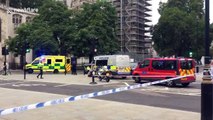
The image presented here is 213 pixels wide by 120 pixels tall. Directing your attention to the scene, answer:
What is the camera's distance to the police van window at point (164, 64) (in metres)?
23.1

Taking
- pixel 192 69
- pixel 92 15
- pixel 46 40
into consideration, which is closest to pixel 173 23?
pixel 92 15

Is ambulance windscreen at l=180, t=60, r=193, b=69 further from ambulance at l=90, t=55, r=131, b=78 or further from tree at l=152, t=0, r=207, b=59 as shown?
tree at l=152, t=0, r=207, b=59

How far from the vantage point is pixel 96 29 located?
53.7m

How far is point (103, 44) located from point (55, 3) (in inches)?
408

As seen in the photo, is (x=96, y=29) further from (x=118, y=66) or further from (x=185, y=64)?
(x=185, y=64)

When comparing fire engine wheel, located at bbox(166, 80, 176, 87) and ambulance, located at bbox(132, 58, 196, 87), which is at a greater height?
ambulance, located at bbox(132, 58, 196, 87)

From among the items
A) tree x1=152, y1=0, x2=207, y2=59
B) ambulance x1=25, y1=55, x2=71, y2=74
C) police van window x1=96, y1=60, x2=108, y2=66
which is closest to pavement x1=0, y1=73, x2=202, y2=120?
police van window x1=96, y1=60, x2=108, y2=66

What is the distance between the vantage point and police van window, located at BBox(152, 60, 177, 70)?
23.1 metres

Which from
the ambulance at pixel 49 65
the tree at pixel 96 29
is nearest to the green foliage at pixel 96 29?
the tree at pixel 96 29

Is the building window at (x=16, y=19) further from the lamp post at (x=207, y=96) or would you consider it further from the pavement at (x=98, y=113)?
the lamp post at (x=207, y=96)

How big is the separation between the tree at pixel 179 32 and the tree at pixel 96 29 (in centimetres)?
1735

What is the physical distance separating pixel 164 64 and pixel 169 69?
54cm

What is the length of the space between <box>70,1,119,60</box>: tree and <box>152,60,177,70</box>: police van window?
26804 millimetres

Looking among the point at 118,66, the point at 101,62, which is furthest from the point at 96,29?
the point at 118,66
